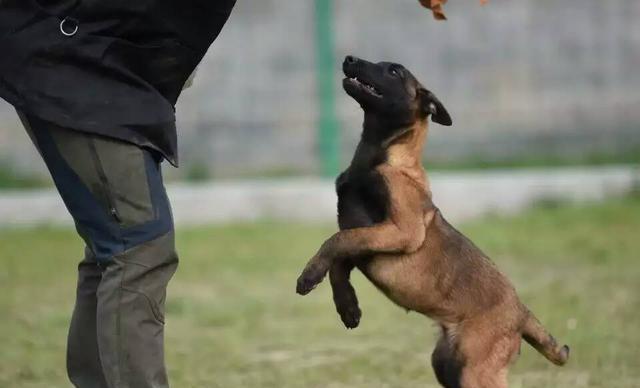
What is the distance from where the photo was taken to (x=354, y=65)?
5.25 meters

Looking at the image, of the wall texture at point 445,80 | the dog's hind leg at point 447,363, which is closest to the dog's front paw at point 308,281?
the dog's hind leg at point 447,363

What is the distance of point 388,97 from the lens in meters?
5.26

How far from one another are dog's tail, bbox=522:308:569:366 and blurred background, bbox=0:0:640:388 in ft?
11.0

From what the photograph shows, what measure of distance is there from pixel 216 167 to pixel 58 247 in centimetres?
193

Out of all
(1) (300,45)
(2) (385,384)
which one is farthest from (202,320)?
(1) (300,45)

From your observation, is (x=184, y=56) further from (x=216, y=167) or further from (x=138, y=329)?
(x=216, y=167)

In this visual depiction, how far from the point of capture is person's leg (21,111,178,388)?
180 inches

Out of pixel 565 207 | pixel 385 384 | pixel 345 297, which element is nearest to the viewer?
pixel 345 297

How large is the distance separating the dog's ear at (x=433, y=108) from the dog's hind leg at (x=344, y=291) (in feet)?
2.12

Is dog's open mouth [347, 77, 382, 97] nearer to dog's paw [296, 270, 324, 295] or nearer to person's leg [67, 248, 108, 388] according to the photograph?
dog's paw [296, 270, 324, 295]

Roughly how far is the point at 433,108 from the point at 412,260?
0.62 meters

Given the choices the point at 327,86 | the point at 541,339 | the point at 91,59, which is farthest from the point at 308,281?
the point at 327,86

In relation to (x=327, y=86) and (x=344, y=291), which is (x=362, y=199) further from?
(x=327, y=86)

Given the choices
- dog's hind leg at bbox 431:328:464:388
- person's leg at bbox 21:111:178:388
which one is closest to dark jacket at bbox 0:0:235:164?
person's leg at bbox 21:111:178:388
